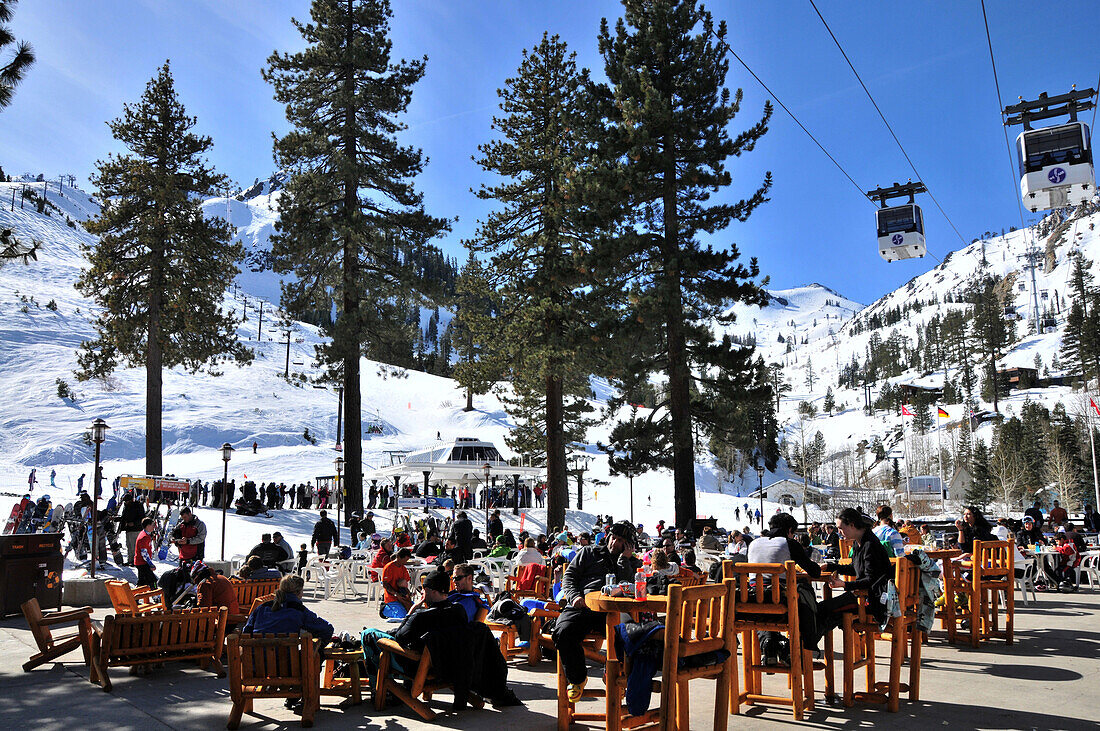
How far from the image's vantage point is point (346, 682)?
5.94 metres

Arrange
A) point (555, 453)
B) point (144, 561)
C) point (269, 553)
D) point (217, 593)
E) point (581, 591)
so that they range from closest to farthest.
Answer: point (581, 591) → point (217, 593) → point (269, 553) → point (144, 561) → point (555, 453)

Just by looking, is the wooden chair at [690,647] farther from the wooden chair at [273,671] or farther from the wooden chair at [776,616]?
the wooden chair at [273,671]

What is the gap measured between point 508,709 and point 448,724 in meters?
0.56

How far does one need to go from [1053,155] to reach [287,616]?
15227 millimetres

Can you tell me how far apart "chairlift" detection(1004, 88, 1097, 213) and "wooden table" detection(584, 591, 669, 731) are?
44.9ft

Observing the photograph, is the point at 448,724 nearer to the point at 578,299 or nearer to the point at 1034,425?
the point at 578,299

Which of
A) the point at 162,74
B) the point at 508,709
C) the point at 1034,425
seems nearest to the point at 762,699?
the point at 508,709

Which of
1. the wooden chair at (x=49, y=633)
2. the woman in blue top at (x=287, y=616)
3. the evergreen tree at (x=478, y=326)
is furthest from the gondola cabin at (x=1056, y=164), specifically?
the wooden chair at (x=49, y=633)

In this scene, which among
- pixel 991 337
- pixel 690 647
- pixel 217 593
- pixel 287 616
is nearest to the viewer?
pixel 690 647

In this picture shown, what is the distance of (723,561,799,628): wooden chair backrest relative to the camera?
208 inches

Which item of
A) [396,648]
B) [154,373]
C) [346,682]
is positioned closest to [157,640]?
[346,682]

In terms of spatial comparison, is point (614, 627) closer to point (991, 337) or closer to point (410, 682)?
point (410, 682)

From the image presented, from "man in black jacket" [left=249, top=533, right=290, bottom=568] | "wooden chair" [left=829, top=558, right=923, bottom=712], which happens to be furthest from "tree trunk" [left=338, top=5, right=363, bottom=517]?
"wooden chair" [left=829, top=558, right=923, bottom=712]

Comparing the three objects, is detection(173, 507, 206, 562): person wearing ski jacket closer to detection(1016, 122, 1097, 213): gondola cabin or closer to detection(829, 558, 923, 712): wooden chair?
detection(829, 558, 923, 712): wooden chair
